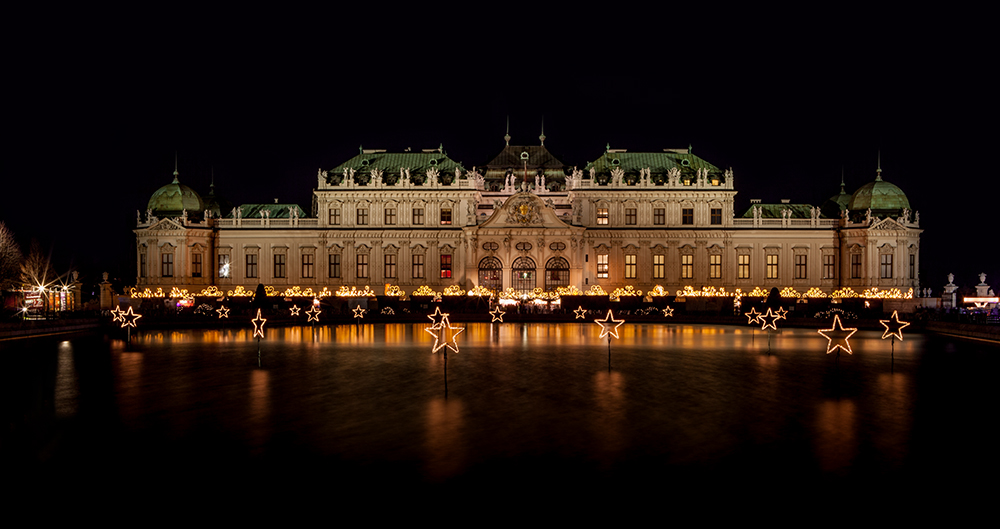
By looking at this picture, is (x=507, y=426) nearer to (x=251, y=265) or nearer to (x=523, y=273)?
(x=523, y=273)

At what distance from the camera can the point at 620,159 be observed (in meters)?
74.0

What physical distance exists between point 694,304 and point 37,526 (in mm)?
55156

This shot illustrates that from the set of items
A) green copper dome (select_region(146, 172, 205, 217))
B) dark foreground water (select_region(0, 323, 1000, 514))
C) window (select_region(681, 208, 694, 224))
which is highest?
green copper dome (select_region(146, 172, 205, 217))

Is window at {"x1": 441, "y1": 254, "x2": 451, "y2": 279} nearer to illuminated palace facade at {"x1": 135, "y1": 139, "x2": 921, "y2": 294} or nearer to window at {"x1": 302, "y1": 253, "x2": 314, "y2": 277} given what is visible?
illuminated palace facade at {"x1": 135, "y1": 139, "x2": 921, "y2": 294}

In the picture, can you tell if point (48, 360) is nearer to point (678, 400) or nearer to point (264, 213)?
point (678, 400)

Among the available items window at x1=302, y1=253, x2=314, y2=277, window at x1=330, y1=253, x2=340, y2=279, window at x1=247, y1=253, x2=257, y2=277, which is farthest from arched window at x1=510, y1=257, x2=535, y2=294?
window at x1=247, y1=253, x2=257, y2=277

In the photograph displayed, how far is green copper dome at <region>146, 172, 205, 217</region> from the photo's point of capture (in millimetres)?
71688

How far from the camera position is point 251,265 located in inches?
2852

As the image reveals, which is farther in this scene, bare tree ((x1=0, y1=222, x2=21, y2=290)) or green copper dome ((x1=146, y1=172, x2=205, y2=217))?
green copper dome ((x1=146, y1=172, x2=205, y2=217))

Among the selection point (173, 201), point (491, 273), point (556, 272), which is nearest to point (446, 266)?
point (491, 273)

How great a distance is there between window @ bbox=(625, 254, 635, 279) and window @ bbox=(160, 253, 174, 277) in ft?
149

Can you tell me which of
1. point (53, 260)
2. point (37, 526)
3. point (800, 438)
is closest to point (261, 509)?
point (37, 526)

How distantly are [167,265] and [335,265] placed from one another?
1632cm

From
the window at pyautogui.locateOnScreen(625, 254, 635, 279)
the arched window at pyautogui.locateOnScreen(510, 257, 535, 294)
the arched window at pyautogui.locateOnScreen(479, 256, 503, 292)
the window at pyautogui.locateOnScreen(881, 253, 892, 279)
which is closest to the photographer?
the window at pyautogui.locateOnScreen(881, 253, 892, 279)
